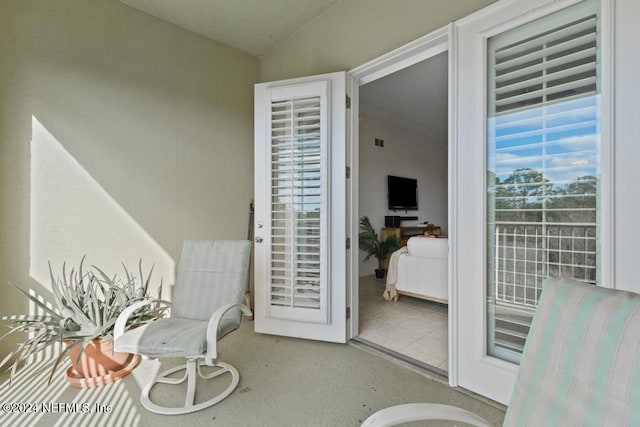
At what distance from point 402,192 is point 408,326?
352cm

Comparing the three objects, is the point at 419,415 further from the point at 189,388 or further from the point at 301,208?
the point at 301,208

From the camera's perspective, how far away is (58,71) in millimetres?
2225

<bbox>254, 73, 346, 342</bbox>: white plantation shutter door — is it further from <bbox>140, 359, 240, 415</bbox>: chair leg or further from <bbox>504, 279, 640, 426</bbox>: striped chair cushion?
<bbox>504, 279, 640, 426</bbox>: striped chair cushion

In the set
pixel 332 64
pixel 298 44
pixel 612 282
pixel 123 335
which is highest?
pixel 298 44

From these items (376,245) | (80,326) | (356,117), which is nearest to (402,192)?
(376,245)

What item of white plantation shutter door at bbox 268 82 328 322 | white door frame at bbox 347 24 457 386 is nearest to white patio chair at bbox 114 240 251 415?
white plantation shutter door at bbox 268 82 328 322

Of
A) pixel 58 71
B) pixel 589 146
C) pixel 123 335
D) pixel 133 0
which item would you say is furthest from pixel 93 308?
pixel 589 146

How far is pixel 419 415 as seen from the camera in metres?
0.83

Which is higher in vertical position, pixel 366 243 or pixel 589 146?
pixel 589 146

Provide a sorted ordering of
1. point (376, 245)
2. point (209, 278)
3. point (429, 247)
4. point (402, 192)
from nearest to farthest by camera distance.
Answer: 1. point (209, 278)
2. point (429, 247)
3. point (376, 245)
4. point (402, 192)

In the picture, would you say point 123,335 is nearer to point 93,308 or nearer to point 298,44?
Answer: point 93,308

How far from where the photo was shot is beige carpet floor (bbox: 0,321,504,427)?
5.25 feet

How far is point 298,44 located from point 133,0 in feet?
4.77

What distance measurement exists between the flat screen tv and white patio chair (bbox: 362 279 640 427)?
16.3 feet
